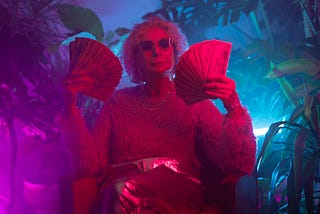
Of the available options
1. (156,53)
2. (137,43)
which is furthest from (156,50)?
(137,43)

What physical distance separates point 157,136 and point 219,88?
500 mm

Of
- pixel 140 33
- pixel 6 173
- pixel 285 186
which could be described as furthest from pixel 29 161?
pixel 285 186

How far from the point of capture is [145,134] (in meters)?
2.02

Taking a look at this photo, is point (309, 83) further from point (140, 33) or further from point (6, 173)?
point (6, 173)

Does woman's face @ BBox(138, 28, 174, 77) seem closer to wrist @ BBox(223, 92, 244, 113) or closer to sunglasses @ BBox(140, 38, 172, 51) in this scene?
sunglasses @ BBox(140, 38, 172, 51)

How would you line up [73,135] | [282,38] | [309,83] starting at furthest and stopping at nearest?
1. [282,38]
2. [309,83]
3. [73,135]

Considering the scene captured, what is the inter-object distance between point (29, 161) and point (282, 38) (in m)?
2.00

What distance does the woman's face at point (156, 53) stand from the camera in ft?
6.72

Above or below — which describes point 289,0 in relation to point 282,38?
above

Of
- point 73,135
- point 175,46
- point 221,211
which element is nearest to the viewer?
point 221,211

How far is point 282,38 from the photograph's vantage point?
9.31ft

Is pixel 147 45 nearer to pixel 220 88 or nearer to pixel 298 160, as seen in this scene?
pixel 220 88

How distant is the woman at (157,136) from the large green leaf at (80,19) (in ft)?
1.65

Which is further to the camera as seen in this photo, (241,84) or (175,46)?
(241,84)
